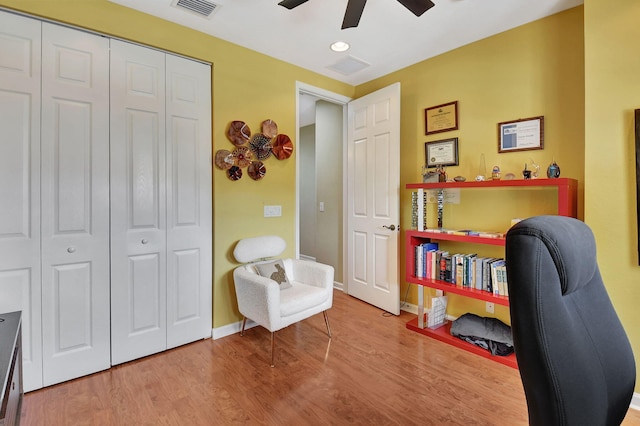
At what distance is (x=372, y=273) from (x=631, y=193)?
222 centimetres

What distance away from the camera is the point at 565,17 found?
7.63 feet

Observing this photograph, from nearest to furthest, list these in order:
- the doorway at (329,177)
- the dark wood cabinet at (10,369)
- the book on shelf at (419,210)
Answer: the dark wood cabinet at (10,369) < the book on shelf at (419,210) < the doorway at (329,177)

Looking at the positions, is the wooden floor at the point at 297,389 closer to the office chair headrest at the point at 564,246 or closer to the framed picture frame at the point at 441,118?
the office chair headrest at the point at 564,246

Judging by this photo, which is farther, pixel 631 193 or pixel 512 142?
pixel 512 142

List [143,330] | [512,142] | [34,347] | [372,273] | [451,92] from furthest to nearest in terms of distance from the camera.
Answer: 1. [372,273]
2. [451,92]
3. [512,142]
4. [143,330]
5. [34,347]

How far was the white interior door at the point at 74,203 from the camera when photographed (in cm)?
205

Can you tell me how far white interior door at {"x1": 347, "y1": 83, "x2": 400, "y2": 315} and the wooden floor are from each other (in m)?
0.82

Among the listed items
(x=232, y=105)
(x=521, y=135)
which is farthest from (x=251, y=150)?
(x=521, y=135)

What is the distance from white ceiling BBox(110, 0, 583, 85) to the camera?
2.28 meters

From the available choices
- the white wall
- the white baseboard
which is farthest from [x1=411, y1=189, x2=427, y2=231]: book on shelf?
the white wall

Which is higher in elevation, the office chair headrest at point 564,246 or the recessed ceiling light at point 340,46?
the recessed ceiling light at point 340,46

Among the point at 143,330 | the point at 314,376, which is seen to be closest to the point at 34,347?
the point at 143,330

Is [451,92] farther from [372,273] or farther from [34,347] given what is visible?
[34,347]

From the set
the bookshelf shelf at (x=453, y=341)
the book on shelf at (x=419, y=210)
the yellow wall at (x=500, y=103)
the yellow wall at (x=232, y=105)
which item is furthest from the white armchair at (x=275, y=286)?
the yellow wall at (x=500, y=103)
